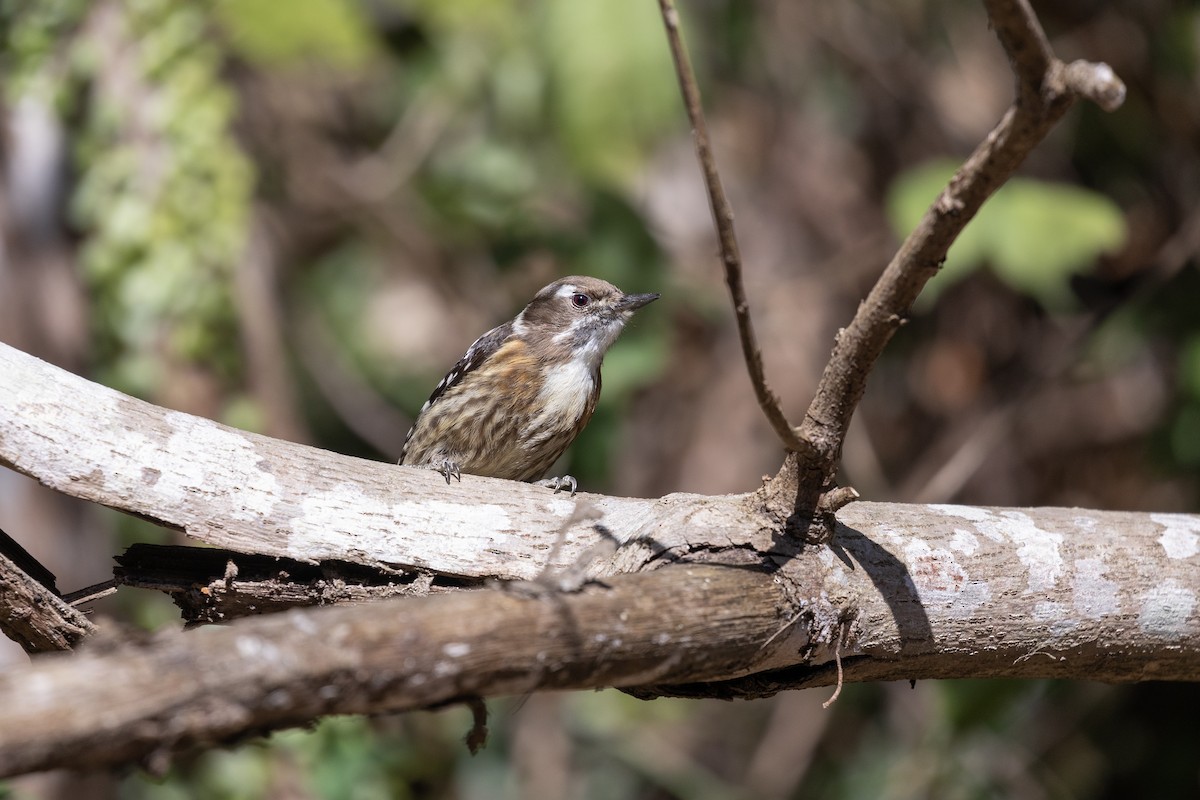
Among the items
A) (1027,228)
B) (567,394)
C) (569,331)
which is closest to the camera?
(1027,228)

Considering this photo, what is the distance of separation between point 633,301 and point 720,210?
2946 mm

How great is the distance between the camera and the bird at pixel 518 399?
4.50 m

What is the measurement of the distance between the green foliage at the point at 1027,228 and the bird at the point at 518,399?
109 cm

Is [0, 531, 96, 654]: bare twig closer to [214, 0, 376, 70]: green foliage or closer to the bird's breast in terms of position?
the bird's breast

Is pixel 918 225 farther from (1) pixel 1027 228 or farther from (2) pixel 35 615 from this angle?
(1) pixel 1027 228

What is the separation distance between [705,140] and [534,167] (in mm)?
4565

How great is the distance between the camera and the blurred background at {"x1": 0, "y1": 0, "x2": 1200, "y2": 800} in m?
4.62

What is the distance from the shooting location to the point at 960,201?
2.15 m

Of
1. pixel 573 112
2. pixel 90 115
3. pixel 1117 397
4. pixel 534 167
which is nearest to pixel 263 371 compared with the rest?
pixel 90 115

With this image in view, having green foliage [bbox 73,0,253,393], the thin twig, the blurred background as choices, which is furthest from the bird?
the thin twig

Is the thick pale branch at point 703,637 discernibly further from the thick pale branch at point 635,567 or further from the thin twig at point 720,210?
the thin twig at point 720,210

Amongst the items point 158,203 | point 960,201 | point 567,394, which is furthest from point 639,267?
point 960,201

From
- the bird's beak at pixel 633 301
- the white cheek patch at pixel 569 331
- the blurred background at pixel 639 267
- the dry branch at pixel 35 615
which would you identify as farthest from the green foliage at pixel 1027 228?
the dry branch at pixel 35 615

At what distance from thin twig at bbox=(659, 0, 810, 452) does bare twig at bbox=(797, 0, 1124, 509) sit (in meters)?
0.23
